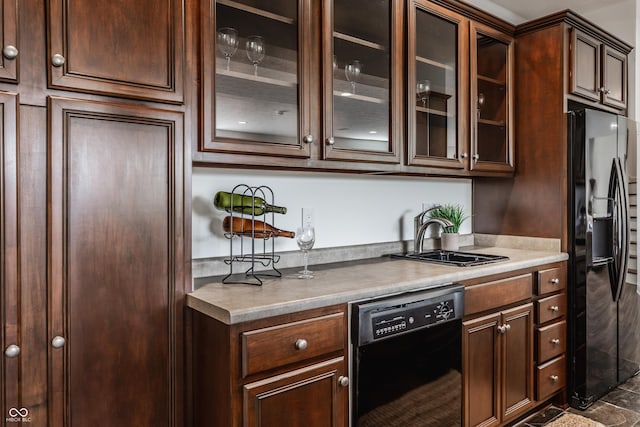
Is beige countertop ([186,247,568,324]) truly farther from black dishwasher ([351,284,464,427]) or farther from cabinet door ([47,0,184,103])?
cabinet door ([47,0,184,103])

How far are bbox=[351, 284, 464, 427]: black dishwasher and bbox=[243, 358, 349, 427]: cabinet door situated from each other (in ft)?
0.28

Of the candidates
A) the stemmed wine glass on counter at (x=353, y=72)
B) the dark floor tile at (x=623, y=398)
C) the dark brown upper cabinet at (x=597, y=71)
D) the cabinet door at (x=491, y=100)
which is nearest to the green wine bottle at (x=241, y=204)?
the stemmed wine glass on counter at (x=353, y=72)

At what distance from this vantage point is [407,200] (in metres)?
2.85

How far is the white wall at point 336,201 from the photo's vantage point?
6.62ft

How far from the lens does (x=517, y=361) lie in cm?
243

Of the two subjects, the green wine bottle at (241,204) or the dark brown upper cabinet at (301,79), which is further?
the green wine bottle at (241,204)

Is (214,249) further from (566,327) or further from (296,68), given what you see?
(566,327)

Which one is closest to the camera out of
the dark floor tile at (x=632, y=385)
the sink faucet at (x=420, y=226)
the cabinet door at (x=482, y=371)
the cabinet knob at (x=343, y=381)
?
the cabinet knob at (x=343, y=381)

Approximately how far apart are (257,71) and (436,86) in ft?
3.69

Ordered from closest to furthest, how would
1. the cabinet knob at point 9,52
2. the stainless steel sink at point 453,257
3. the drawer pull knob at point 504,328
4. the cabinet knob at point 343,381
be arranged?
1. the cabinet knob at point 9,52
2. the cabinet knob at point 343,381
3. the drawer pull knob at point 504,328
4. the stainless steel sink at point 453,257

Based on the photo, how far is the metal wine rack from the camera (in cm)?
188

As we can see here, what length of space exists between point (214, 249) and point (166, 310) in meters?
0.52

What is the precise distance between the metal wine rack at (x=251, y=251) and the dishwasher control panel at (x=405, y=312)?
0.44 m

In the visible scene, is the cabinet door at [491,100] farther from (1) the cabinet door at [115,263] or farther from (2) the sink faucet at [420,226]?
A: (1) the cabinet door at [115,263]
